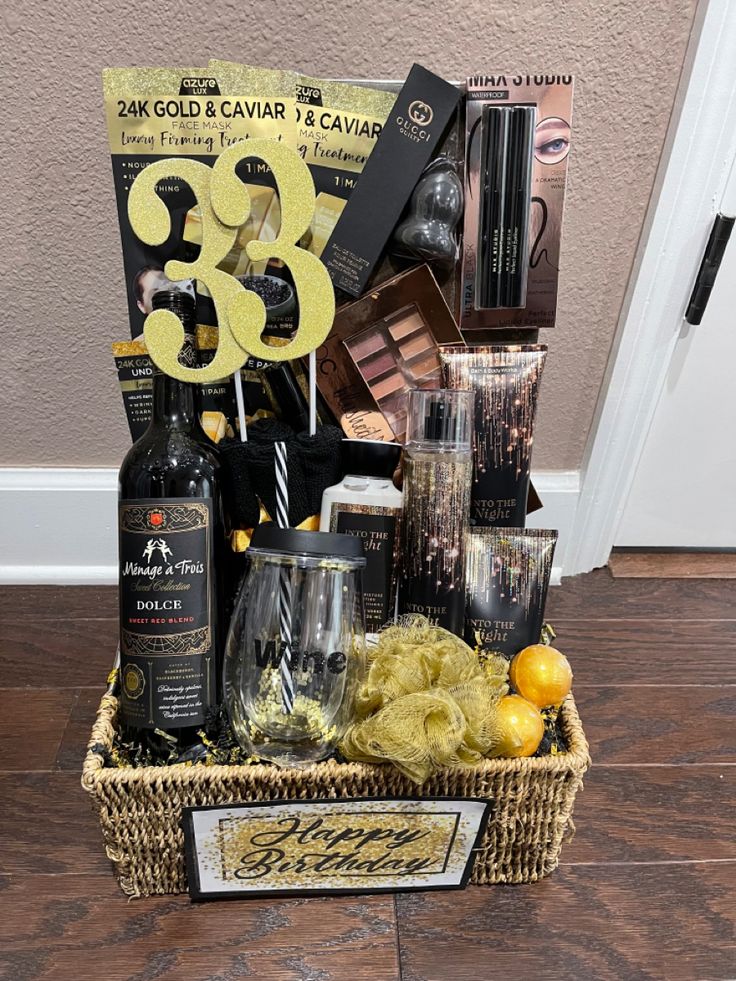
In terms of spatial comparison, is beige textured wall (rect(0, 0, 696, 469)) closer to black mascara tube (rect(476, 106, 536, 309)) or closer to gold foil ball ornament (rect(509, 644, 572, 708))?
black mascara tube (rect(476, 106, 536, 309))

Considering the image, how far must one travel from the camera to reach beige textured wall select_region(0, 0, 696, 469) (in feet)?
3.40

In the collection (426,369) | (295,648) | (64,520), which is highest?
(426,369)

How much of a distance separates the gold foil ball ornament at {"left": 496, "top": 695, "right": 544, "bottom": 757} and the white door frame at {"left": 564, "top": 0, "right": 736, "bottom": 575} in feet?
2.67

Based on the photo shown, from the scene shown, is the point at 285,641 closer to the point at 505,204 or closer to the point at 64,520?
the point at 505,204

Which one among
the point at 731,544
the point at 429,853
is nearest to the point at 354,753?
the point at 429,853

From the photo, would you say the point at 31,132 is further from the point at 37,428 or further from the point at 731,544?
the point at 731,544

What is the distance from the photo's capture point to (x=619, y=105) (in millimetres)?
1106

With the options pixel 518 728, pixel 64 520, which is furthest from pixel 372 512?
pixel 64 520

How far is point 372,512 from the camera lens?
2.41 feet

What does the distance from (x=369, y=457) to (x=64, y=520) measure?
2.85 feet

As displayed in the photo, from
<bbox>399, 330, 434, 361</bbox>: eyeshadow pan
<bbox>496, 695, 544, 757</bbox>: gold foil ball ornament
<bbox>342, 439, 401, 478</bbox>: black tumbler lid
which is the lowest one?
<bbox>496, 695, 544, 757</bbox>: gold foil ball ornament

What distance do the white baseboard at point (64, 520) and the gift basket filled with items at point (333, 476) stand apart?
65cm

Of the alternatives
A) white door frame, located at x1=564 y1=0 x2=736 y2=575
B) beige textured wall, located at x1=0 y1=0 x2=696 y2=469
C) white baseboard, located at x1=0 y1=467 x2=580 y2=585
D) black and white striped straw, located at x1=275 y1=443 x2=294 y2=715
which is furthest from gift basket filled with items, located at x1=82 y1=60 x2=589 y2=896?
white baseboard, located at x1=0 y1=467 x2=580 y2=585

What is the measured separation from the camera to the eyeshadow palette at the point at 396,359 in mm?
813
